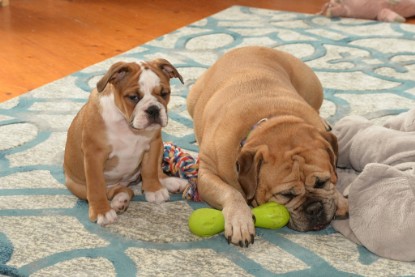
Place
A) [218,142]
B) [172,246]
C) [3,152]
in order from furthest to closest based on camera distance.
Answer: [3,152] < [218,142] < [172,246]

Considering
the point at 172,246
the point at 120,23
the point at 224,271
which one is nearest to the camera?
the point at 224,271

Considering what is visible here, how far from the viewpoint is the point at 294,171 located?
2.30 m

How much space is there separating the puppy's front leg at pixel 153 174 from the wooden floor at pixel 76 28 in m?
1.52

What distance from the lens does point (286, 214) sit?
2.39 metres

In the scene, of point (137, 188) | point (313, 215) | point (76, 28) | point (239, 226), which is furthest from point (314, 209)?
point (76, 28)

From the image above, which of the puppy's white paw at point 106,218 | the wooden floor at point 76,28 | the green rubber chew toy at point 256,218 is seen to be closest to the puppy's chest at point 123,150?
the puppy's white paw at point 106,218

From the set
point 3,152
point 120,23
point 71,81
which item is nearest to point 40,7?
point 120,23

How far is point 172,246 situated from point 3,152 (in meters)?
1.15

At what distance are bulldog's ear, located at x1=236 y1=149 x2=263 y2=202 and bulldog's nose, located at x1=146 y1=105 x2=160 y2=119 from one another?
0.35 meters

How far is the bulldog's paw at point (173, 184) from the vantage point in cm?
282

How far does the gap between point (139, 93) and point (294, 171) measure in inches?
24.9

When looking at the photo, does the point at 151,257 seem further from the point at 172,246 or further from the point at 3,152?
the point at 3,152

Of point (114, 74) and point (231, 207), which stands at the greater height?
point (114, 74)

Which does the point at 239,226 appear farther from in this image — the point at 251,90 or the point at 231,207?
the point at 251,90
